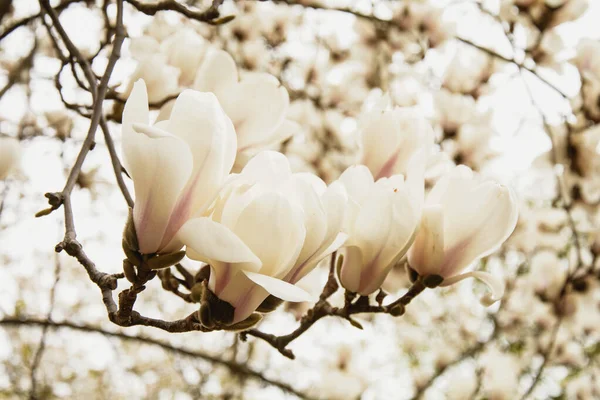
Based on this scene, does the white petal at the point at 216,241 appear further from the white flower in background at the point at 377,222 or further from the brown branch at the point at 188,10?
the brown branch at the point at 188,10

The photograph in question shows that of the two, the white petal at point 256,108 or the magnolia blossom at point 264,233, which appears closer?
the magnolia blossom at point 264,233

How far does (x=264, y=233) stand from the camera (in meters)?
0.40

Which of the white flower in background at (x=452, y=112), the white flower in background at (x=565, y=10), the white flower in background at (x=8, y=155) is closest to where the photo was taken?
the white flower in background at (x=8, y=155)

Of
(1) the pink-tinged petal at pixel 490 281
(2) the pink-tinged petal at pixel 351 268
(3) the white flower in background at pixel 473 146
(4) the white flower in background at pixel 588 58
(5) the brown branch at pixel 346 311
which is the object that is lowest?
(3) the white flower in background at pixel 473 146

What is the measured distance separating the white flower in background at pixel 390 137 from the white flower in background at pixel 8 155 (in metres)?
0.74

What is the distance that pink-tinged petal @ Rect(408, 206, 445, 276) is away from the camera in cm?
54

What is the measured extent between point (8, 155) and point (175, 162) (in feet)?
2.79

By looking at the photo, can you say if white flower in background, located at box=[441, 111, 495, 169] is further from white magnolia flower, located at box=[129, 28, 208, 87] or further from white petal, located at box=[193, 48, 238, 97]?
white petal, located at box=[193, 48, 238, 97]

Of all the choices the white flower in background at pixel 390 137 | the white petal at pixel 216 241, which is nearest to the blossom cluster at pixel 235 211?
the white petal at pixel 216 241

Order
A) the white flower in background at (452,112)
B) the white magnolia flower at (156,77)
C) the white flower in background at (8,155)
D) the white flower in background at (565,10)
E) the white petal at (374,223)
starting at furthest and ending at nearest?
the white flower in background at (452,112), the white flower in background at (565,10), the white flower in background at (8,155), the white magnolia flower at (156,77), the white petal at (374,223)

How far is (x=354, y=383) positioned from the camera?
5.97 feet

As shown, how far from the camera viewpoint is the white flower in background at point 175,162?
386 mm

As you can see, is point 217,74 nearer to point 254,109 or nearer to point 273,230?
point 254,109

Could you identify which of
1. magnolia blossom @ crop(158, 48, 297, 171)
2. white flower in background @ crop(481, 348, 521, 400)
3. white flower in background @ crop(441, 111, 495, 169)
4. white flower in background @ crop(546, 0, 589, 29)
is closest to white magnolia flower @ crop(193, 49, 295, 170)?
magnolia blossom @ crop(158, 48, 297, 171)
